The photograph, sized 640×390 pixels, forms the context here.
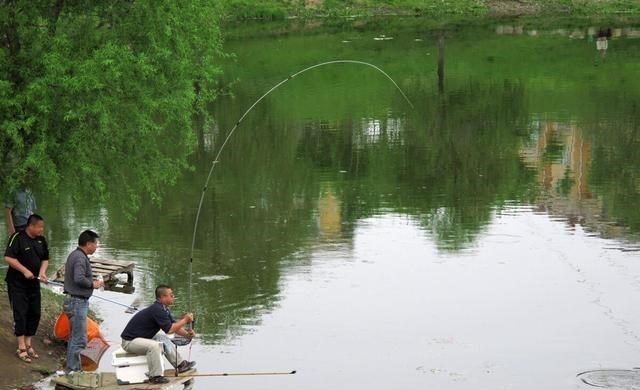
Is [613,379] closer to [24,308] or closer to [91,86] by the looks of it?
[24,308]

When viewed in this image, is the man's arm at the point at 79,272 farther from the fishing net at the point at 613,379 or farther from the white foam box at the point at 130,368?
the fishing net at the point at 613,379

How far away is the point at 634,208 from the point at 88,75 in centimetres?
1348

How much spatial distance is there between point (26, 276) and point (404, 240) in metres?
10.5

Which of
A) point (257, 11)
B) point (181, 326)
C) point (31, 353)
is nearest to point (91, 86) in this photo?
point (31, 353)

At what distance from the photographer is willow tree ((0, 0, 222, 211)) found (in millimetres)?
16750

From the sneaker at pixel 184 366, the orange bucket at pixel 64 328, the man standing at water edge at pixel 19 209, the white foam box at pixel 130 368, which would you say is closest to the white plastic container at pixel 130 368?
the white foam box at pixel 130 368

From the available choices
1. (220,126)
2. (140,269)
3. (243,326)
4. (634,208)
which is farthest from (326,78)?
(243,326)

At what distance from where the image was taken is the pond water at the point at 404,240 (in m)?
16.6

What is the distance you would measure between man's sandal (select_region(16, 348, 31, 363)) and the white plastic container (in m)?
1.58

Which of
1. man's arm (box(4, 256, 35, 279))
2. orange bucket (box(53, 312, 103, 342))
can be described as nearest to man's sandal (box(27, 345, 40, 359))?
orange bucket (box(53, 312, 103, 342))

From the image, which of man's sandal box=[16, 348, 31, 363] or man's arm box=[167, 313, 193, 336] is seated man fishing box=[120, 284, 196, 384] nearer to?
man's arm box=[167, 313, 193, 336]

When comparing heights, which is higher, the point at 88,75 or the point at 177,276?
the point at 88,75

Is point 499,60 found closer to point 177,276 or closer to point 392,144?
point 392,144

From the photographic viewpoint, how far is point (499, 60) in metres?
58.5
